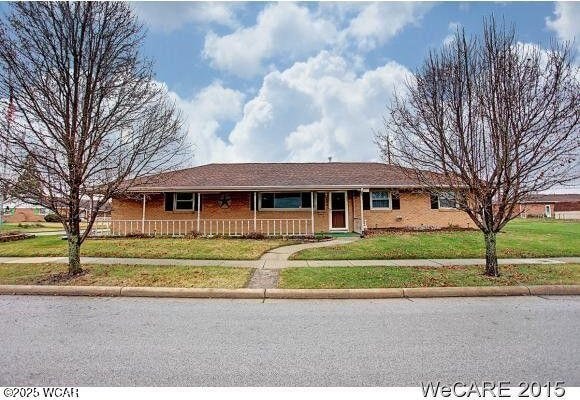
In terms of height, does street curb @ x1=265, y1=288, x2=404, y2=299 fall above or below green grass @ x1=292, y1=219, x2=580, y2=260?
below

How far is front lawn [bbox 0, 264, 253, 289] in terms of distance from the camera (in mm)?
7785

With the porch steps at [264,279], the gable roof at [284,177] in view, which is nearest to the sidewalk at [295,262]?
the porch steps at [264,279]

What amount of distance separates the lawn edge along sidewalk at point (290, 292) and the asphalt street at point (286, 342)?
1.15 feet

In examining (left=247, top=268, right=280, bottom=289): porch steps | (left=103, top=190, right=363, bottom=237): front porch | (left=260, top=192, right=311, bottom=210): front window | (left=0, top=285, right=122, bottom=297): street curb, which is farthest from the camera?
(left=260, top=192, right=311, bottom=210): front window

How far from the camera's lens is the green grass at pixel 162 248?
1152cm

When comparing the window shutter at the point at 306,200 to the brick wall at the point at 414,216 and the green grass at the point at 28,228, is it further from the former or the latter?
the green grass at the point at 28,228

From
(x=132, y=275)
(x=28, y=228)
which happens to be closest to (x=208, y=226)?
(x=132, y=275)

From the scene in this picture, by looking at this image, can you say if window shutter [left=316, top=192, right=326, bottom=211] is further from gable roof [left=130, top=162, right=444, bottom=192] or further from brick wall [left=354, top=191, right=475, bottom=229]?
brick wall [left=354, top=191, right=475, bottom=229]

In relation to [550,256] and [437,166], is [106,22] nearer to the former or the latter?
[437,166]

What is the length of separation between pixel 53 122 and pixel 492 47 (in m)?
9.85

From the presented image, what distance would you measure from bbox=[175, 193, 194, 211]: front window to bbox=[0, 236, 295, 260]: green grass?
3.55 metres

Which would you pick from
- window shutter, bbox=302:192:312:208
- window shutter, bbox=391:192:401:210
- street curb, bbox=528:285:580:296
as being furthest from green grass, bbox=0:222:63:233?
street curb, bbox=528:285:580:296

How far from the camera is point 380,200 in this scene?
18.8 m

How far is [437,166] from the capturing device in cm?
882
